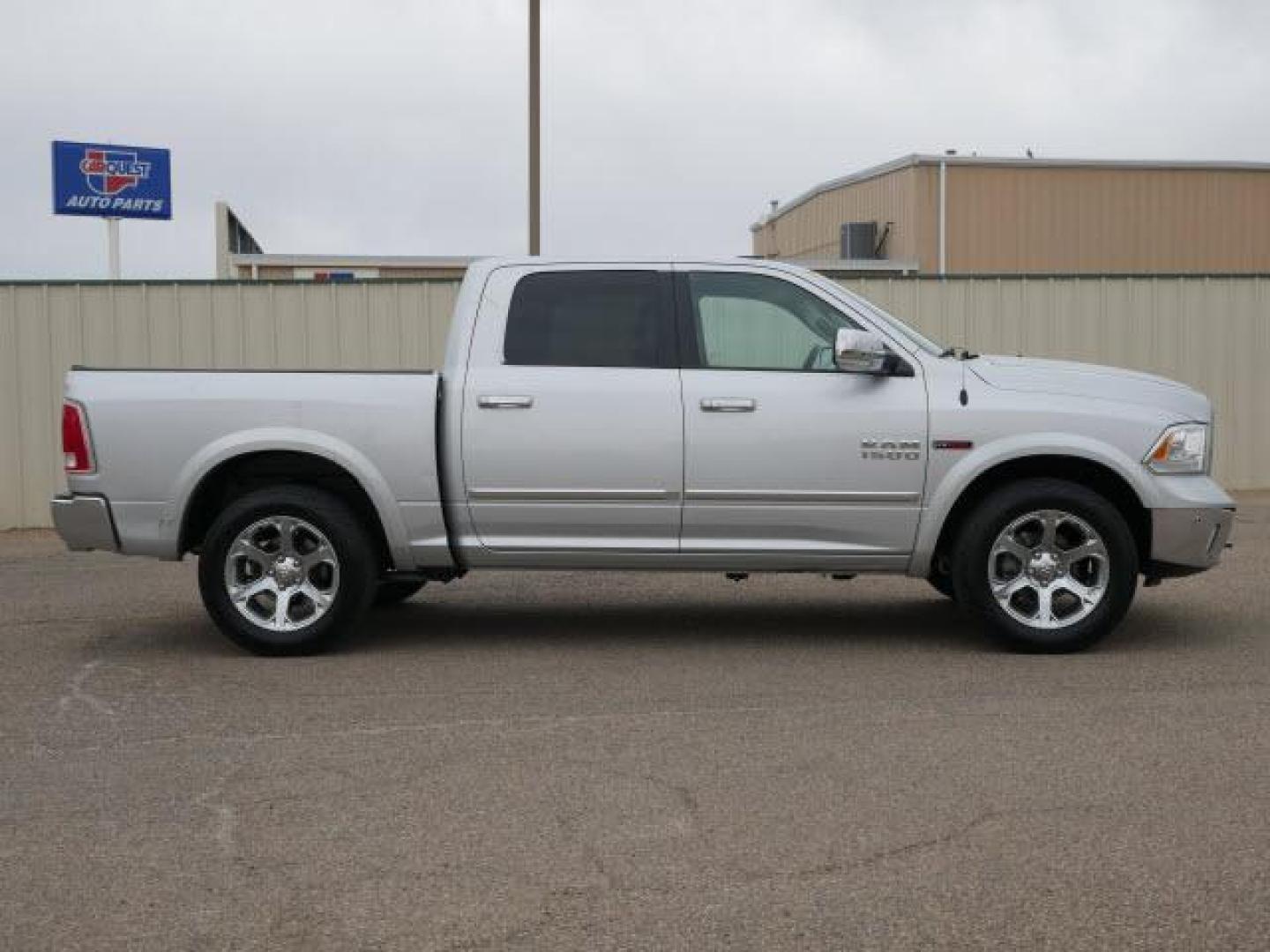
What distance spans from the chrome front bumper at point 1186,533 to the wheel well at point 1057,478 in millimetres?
104

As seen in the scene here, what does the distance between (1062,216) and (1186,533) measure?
26.2m

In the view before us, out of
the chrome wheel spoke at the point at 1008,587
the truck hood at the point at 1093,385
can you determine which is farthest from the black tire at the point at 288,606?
the truck hood at the point at 1093,385

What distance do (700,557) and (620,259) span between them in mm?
1537

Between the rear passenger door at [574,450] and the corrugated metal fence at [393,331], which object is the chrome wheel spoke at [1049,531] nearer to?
the rear passenger door at [574,450]

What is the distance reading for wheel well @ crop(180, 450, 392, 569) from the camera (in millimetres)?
8734

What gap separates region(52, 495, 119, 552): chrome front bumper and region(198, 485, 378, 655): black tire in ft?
1.56

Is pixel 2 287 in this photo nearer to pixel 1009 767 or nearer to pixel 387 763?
pixel 387 763

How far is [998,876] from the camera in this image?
481cm

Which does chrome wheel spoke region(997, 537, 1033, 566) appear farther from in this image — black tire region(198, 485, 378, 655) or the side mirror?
black tire region(198, 485, 378, 655)

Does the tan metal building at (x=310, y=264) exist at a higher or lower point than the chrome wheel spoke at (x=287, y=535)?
higher

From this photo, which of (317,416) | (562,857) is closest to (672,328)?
(317,416)

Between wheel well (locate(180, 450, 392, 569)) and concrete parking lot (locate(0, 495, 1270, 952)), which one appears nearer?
concrete parking lot (locate(0, 495, 1270, 952))

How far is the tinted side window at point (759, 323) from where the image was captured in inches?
340

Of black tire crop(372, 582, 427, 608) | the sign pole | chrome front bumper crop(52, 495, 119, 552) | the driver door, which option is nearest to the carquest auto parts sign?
the sign pole
